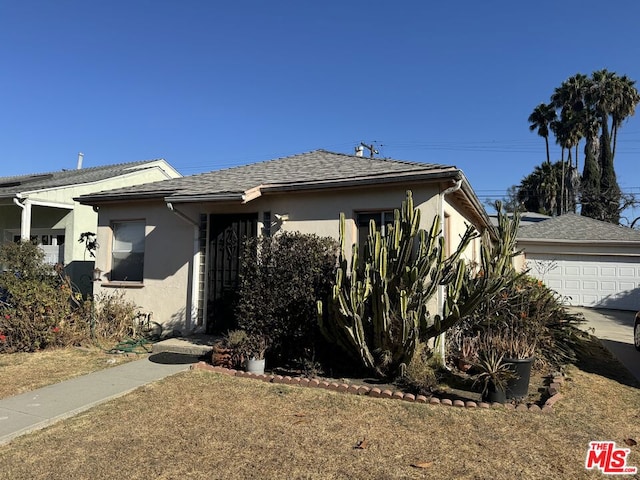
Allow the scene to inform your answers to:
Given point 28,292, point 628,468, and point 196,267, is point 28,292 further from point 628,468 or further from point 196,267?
point 628,468

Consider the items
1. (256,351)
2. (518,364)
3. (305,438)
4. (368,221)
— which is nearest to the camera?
(305,438)

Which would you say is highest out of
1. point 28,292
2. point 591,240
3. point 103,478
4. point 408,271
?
point 591,240

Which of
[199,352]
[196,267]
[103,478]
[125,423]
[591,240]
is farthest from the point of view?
[591,240]

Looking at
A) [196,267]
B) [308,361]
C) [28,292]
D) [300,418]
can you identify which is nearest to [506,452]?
[300,418]

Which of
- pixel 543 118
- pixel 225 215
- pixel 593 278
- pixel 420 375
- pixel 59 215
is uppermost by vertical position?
pixel 543 118

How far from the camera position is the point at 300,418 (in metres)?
4.84

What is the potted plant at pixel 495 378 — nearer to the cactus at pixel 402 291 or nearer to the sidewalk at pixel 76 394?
the cactus at pixel 402 291

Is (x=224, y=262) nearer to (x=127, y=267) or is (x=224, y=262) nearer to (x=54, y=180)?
(x=127, y=267)

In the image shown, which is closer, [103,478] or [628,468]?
[103,478]

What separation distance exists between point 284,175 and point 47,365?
18.2ft

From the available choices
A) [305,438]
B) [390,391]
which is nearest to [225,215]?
[390,391]

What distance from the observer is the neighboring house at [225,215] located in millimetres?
7633

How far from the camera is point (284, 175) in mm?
9219

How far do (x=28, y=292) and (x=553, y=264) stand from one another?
58.7 feet
